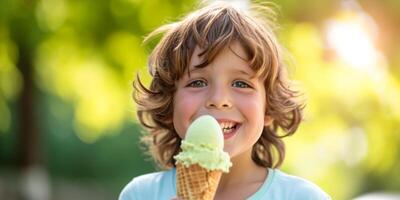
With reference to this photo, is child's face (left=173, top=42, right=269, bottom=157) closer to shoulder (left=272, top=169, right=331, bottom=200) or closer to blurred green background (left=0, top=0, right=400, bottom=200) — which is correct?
shoulder (left=272, top=169, right=331, bottom=200)

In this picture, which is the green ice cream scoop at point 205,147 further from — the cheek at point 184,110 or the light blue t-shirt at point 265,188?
the light blue t-shirt at point 265,188

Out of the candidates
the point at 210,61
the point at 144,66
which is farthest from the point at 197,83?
the point at 144,66

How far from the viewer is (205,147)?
91.1 inches

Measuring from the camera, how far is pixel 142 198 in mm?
2883

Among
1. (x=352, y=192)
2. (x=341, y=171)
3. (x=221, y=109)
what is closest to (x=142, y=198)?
(x=221, y=109)

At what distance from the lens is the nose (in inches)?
101

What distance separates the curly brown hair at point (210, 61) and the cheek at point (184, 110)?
110 mm

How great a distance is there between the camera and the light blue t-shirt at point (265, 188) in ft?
9.01

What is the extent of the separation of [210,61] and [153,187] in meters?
0.54

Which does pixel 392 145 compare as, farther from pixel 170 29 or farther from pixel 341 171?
pixel 170 29

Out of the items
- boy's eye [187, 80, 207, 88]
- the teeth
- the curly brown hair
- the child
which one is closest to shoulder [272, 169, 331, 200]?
the child

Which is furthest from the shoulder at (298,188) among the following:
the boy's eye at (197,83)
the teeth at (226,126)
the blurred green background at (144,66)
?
the blurred green background at (144,66)

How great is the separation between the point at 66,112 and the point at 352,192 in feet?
19.1

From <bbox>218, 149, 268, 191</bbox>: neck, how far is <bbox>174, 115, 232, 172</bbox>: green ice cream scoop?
513mm
